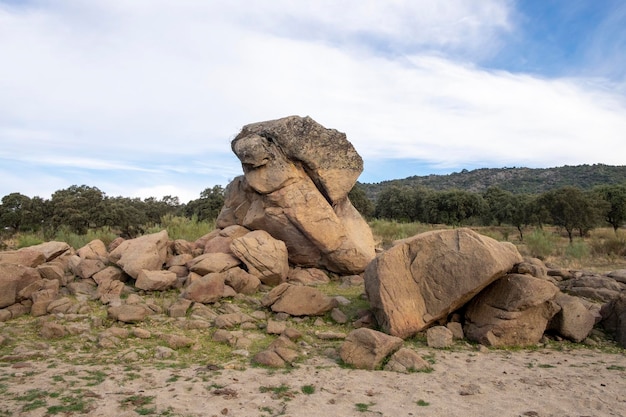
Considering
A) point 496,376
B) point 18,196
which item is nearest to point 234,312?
point 496,376

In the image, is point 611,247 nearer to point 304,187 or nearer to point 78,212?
point 304,187

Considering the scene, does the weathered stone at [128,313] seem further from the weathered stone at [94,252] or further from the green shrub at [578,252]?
the green shrub at [578,252]

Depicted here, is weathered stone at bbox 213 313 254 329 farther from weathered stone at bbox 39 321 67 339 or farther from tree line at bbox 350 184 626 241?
tree line at bbox 350 184 626 241

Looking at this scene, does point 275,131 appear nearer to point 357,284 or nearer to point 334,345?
point 357,284

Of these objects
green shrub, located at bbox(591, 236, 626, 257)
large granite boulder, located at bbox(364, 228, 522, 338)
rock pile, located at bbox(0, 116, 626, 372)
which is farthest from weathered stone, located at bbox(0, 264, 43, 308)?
green shrub, located at bbox(591, 236, 626, 257)

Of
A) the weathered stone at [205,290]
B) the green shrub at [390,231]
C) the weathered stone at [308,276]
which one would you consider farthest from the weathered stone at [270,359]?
the green shrub at [390,231]

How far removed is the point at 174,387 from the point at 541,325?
7.13m

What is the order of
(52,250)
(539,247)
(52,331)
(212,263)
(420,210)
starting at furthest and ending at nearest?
(420,210) → (539,247) → (52,250) → (212,263) → (52,331)

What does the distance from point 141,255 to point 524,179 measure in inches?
2890

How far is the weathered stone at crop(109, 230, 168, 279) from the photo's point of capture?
11945 millimetres

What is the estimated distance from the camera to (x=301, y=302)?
10.6 metres

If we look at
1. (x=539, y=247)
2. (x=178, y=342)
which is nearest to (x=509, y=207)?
(x=539, y=247)

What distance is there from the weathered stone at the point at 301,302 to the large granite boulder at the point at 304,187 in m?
3.03

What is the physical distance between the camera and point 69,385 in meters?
6.41
